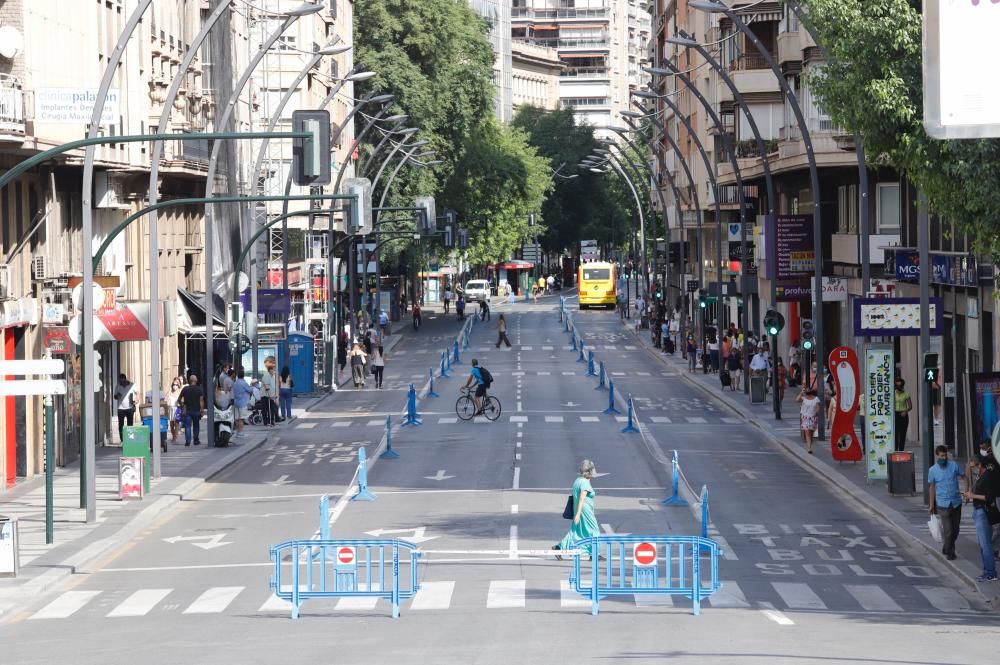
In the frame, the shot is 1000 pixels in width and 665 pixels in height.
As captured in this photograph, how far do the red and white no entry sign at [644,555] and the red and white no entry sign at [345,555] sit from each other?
3.13 meters

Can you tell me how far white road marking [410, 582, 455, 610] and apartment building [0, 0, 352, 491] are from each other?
9205mm

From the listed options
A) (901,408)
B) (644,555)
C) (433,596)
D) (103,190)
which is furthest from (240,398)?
(644,555)

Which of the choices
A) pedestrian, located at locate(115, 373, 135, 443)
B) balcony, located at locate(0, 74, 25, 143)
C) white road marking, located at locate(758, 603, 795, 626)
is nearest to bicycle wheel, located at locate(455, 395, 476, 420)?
pedestrian, located at locate(115, 373, 135, 443)

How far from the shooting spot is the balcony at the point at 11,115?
102ft

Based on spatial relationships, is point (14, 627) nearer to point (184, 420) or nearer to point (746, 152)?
point (184, 420)

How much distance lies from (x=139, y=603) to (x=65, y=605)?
2.95 ft

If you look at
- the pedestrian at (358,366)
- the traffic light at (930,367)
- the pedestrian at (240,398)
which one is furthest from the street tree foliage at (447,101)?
the traffic light at (930,367)

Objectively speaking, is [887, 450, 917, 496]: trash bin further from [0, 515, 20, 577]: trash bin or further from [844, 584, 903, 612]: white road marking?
[0, 515, 20, 577]: trash bin

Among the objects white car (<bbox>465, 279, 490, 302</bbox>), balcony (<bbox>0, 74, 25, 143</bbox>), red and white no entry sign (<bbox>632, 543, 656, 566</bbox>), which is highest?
balcony (<bbox>0, 74, 25, 143</bbox>)

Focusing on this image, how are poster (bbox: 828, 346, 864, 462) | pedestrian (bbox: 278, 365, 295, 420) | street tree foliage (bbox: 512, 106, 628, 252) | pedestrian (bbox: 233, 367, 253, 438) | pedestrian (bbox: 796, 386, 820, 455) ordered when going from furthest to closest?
street tree foliage (bbox: 512, 106, 628, 252) < pedestrian (bbox: 278, 365, 295, 420) < pedestrian (bbox: 233, 367, 253, 438) < pedestrian (bbox: 796, 386, 820, 455) < poster (bbox: 828, 346, 864, 462)

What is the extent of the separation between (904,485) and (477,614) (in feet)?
43.1

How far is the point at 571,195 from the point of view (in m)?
157

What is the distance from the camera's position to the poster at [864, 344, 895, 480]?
32.1 m

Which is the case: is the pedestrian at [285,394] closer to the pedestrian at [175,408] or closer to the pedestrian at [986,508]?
the pedestrian at [175,408]
